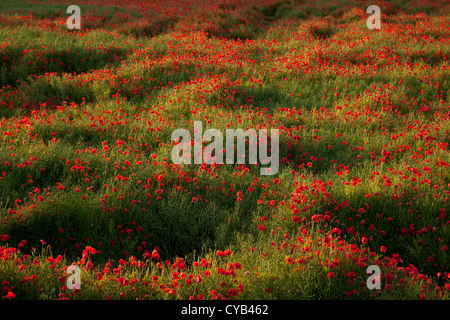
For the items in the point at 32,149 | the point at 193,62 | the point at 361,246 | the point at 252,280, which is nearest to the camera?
the point at 252,280

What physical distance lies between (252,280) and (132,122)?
14.2 feet

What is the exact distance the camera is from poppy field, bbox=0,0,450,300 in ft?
10.2

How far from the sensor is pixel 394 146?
5.88 m

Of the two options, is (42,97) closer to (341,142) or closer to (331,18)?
(341,142)

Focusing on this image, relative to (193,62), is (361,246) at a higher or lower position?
lower

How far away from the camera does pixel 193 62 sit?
9.68 m

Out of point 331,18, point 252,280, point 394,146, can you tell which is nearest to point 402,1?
point 331,18

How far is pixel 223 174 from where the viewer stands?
5078 millimetres

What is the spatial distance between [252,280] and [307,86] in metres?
6.26

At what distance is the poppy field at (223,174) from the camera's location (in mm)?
3119

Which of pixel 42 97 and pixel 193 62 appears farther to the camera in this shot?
pixel 193 62

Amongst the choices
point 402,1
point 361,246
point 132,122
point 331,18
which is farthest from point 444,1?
point 361,246
